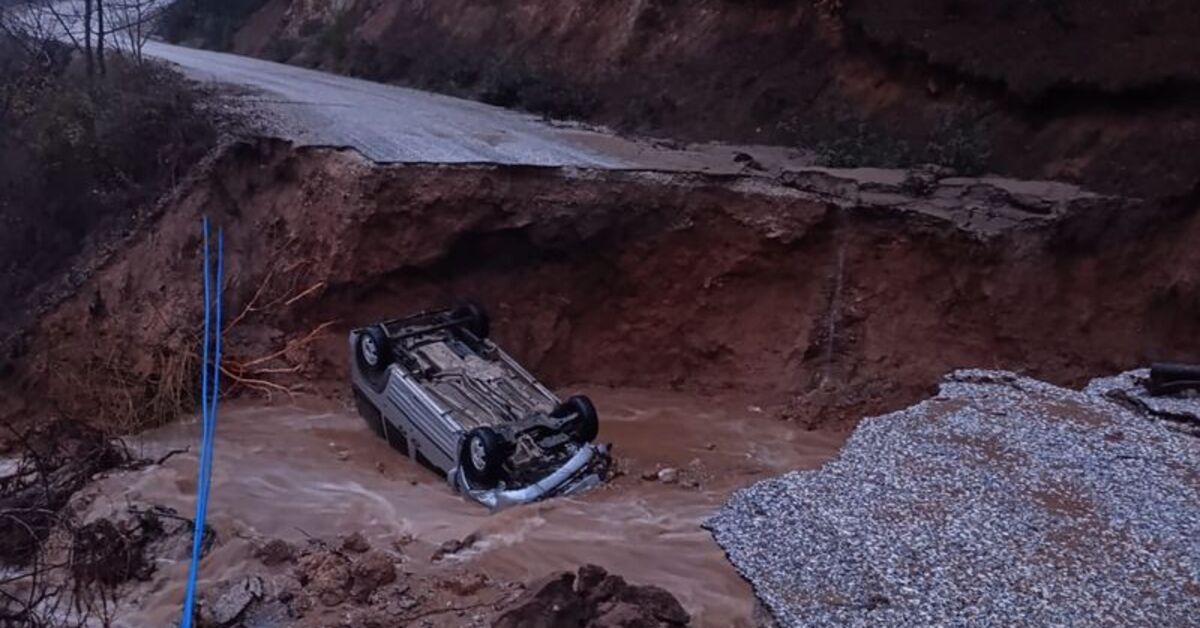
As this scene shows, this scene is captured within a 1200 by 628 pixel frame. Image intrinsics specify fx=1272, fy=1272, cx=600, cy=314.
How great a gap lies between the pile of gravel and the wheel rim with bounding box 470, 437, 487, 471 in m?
2.59

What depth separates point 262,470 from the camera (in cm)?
1013

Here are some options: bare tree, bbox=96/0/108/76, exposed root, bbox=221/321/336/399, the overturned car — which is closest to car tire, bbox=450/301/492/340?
the overturned car

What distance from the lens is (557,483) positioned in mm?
9078

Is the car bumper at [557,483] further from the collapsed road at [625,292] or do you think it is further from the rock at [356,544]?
the rock at [356,544]

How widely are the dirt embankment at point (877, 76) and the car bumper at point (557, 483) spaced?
5.30m

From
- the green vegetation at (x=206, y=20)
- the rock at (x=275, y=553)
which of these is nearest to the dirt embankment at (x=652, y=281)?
the rock at (x=275, y=553)

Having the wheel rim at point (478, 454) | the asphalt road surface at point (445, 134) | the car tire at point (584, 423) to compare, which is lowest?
the wheel rim at point (478, 454)

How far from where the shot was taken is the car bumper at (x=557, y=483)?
29.3 ft

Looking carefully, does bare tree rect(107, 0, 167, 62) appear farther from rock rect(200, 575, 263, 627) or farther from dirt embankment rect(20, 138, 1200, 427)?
rock rect(200, 575, 263, 627)

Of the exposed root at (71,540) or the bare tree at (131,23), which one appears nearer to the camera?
the exposed root at (71,540)

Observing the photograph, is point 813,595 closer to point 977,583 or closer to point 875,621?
point 875,621

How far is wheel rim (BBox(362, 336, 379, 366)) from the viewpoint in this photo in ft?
33.4

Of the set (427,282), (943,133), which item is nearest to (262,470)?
(427,282)

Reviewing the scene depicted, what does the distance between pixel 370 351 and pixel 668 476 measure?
2.59 meters
